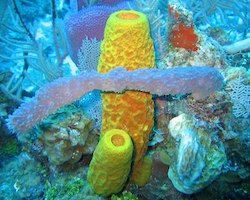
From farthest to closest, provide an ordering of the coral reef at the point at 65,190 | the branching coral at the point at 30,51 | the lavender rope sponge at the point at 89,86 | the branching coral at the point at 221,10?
the branching coral at the point at 221,10
the branching coral at the point at 30,51
the coral reef at the point at 65,190
the lavender rope sponge at the point at 89,86

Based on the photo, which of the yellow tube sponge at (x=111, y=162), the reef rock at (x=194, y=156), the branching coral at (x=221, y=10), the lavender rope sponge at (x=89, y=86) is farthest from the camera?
the branching coral at (x=221, y=10)

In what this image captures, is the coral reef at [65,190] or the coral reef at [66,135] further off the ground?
the coral reef at [66,135]

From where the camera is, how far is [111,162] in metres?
2.05

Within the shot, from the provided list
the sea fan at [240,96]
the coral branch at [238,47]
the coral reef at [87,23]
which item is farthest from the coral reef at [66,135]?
the coral branch at [238,47]

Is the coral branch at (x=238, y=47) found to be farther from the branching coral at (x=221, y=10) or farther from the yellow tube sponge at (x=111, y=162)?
the yellow tube sponge at (x=111, y=162)

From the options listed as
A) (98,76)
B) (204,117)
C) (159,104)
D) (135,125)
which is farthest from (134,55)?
(204,117)

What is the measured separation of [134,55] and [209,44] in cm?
124

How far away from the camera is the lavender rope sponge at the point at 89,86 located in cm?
186

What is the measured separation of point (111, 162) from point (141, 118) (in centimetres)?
53

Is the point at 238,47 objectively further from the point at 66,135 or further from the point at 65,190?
the point at 65,190

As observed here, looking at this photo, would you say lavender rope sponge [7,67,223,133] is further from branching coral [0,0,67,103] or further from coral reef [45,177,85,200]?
branching coral [0,0,67,103]

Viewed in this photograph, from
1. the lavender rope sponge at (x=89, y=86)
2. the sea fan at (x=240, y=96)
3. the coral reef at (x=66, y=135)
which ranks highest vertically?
the lavender rope sponge at (x=89, y=86)

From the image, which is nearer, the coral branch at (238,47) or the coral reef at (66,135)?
the coral reef at (66,135)

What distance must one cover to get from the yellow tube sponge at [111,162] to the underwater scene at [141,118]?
0.01 metres
